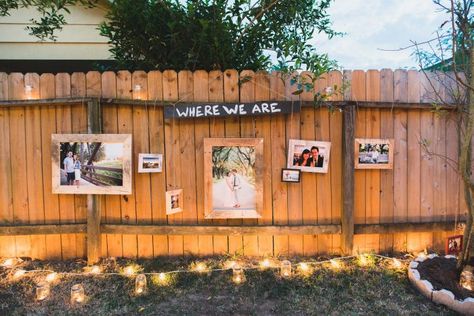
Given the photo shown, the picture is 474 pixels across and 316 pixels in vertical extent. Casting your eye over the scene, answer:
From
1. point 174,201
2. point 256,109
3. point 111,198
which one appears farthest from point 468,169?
point 111,198

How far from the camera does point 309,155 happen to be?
311cm

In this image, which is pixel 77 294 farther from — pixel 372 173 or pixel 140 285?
pixel 372 173

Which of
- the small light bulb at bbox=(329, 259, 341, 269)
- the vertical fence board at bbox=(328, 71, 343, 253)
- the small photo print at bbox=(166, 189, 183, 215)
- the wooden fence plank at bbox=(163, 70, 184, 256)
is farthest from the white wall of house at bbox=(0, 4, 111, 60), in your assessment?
the small light bulb at bbox=(329, 259, 341, 269)

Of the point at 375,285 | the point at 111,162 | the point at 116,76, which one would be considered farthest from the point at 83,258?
the point at 375,285

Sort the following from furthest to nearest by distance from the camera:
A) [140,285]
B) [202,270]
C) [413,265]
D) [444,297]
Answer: [202,270]
[413,265]
[140,285]
[444,297]

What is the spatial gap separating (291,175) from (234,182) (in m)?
0.62

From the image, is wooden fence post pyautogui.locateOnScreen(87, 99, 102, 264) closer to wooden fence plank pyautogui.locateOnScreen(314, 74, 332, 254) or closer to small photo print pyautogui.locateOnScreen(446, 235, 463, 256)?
wooden fence plank pyautogui.locateOnScreen(314, 74, 332, 254)

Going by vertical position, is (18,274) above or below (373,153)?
below

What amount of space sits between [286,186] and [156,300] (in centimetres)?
170

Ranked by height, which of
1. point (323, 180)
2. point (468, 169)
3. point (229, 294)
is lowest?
point (229, 294)

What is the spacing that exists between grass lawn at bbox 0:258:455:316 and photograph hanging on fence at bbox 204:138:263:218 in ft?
1.98

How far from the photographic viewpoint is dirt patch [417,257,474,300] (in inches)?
101

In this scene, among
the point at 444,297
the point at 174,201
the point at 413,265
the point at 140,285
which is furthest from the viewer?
the point at 174,201

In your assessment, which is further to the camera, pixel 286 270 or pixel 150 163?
pixel 150 163
